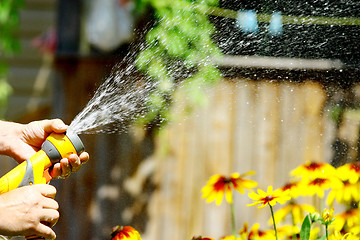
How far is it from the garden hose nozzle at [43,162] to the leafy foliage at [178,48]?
151 cm

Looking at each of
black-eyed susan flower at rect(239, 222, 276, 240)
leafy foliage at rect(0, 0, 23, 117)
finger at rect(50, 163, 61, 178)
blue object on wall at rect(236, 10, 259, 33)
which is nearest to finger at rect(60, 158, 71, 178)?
finger at rect(50, 163, 61, 178)

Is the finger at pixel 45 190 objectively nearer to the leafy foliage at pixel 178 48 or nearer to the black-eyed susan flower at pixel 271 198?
the black-eyed susan flower at pixel 271 198

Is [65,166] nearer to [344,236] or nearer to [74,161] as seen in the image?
[74,161]

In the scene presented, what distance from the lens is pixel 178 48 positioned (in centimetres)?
283

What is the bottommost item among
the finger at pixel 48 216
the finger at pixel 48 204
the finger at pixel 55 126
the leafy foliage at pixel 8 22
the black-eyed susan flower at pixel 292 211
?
the finger at pixel 48 216

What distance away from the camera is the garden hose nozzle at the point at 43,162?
1329 mm

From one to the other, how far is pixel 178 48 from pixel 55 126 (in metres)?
1.52

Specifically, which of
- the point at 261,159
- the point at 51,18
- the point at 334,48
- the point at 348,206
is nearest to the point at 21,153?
the point at 348,206

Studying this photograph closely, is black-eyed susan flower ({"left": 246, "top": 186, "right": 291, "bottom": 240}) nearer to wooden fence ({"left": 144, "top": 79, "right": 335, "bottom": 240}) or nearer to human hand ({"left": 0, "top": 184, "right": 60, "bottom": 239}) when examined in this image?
human hand ({"left": 0, "top": 184, "right": 60, "bottom": 239})

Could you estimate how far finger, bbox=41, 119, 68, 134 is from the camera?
138 centimetres

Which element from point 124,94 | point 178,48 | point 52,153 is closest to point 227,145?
point 178,48

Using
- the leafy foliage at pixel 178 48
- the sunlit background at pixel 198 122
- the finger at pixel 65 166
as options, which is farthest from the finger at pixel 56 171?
the sunlit background at pixel 198 122

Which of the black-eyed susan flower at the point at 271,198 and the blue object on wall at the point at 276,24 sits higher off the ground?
the blue object on wall at the point at 276,24

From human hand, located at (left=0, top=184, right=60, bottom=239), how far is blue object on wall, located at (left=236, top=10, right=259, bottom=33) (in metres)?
1.53
